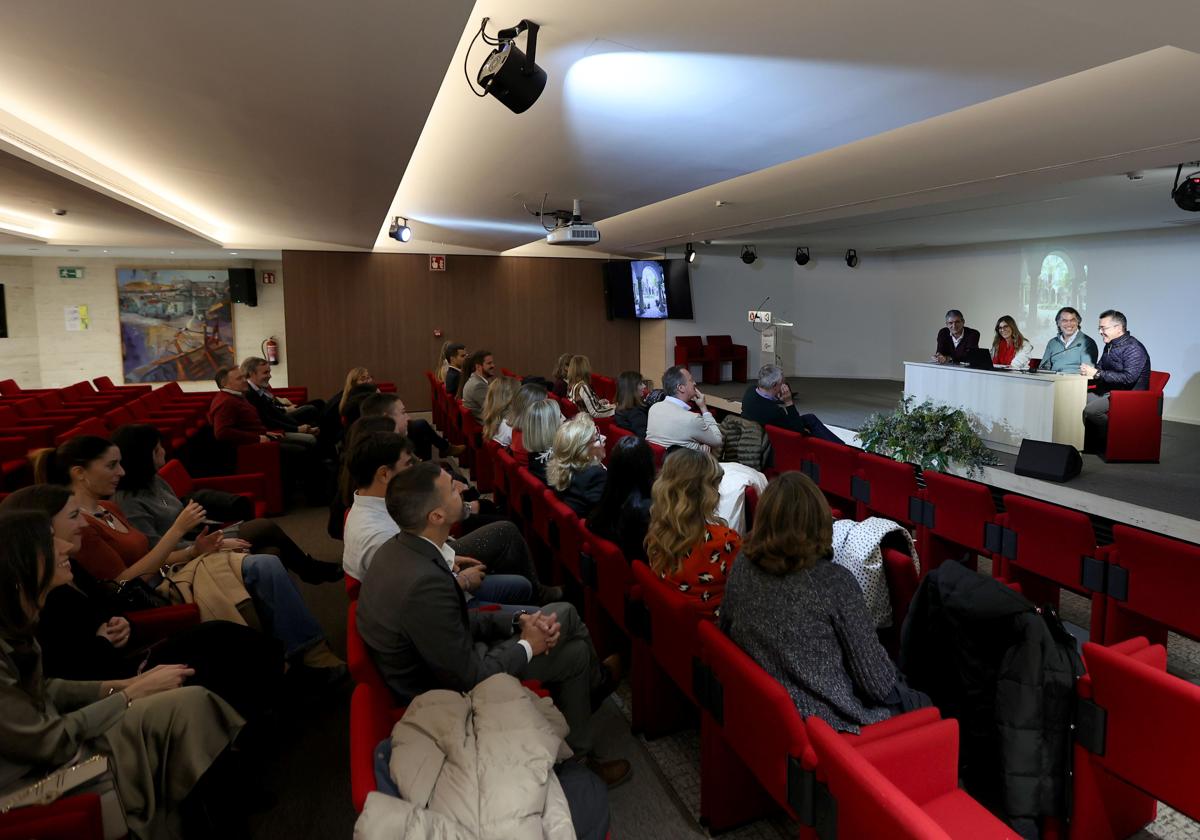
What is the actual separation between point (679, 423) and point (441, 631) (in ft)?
10.6

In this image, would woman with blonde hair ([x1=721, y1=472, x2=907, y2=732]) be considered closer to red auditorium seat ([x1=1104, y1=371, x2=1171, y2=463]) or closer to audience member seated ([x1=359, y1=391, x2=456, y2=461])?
audience member seated ([x1=359, y1=391, x2=456, y2=461])

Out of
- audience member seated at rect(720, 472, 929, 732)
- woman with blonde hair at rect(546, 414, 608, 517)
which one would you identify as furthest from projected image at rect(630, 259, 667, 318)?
audience member seated at rect(720, 472, 929, 732)

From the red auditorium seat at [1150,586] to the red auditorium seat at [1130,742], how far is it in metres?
0.90

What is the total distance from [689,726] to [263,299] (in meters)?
13.7

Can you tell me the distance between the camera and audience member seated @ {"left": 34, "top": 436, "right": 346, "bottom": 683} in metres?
2.95

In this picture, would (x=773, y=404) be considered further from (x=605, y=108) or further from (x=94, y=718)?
(x=94, y=718)

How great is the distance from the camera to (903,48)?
3.21 metres

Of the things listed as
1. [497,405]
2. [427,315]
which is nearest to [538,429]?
[497,405]

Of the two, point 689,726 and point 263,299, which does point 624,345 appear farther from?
point 689,726

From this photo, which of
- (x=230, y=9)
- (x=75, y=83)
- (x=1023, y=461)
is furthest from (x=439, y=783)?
(x=1023, y=461)

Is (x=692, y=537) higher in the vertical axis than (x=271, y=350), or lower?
lower

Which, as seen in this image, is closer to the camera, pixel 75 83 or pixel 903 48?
pixel 903 48

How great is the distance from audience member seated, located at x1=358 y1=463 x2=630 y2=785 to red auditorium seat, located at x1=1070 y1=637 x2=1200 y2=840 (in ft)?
4.98

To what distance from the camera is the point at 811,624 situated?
2035 mm
